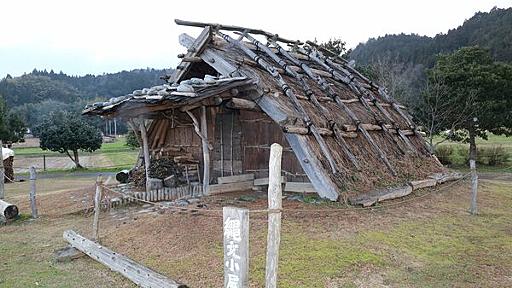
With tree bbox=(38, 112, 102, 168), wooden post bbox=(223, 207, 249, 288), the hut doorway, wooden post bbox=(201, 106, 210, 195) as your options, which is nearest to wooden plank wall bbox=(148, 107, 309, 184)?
the hut doorway

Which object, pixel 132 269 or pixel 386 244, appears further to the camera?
pixel 386 244

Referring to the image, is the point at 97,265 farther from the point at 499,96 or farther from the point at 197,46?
the point at 499,96

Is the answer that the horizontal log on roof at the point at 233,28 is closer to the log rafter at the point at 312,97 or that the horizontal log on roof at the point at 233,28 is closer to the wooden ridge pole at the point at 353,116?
the log rafter at the point at 312,97

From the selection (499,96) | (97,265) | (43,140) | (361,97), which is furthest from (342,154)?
(43,140)

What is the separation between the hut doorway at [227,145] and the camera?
12.0 meters

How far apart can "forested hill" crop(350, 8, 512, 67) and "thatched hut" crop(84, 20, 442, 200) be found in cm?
2035

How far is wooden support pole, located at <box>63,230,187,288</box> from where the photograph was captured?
5.08m

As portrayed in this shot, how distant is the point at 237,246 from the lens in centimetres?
377

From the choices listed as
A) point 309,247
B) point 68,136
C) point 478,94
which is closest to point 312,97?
point 309,247

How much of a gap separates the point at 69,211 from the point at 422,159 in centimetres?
1125

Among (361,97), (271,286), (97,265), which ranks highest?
(361,97)

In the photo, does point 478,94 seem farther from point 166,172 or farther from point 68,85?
point 68,85

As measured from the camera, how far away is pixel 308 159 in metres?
9.80

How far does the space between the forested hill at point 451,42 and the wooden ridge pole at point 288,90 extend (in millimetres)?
21962
